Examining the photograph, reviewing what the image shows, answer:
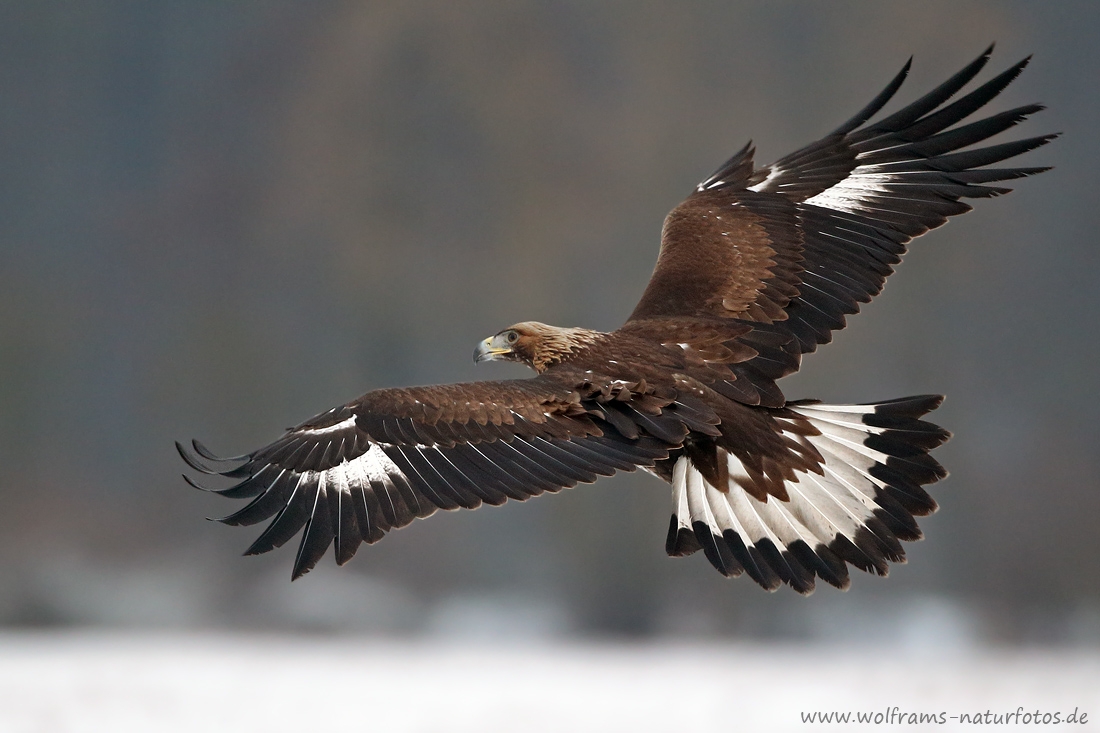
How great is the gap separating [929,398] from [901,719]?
680 mm

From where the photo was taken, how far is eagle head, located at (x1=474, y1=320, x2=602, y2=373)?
2.33 meters

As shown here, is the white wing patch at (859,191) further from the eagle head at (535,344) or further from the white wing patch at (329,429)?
the white wing patch at (329,429)

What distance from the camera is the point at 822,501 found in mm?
2219

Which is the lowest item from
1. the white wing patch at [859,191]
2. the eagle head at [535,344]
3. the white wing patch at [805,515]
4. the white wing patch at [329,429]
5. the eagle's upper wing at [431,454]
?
the white wing patch at [805,515]

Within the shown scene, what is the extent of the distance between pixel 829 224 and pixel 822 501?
76 centimetres

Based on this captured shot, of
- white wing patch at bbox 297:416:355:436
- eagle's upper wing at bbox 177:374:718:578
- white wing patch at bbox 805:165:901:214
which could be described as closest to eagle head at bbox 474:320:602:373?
eagle's upper wing at bbox 177:374:718:578

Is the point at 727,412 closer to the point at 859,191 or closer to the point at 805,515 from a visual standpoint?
the point at 805,515

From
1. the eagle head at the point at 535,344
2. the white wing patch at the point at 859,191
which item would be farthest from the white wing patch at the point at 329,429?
the white wing patch at the point at 859,191

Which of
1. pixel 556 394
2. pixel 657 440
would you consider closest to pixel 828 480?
pixel 657 440

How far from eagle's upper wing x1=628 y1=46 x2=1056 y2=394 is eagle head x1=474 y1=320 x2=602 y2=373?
18 cm

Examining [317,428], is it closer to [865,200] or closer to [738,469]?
[738,469]

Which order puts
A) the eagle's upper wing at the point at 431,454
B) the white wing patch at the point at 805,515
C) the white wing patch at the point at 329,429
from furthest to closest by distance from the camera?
the white wing patch at the point at 805,515 → the white wing patch at the point at 329,429 → the eagle's upper wing at the point at 431,454

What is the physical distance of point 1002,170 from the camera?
7.95 ft

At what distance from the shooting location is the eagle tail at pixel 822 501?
2.15 metres
